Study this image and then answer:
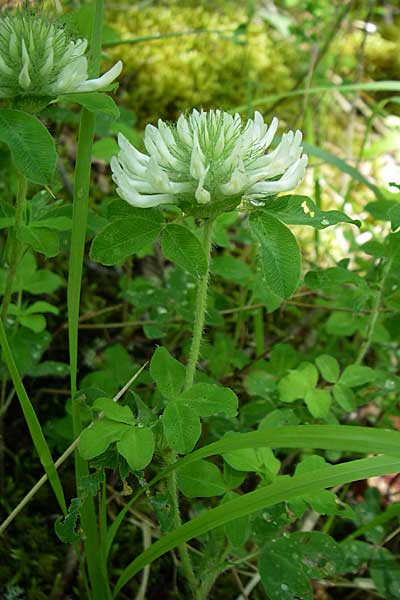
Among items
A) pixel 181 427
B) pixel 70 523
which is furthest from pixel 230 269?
pixel 70 523

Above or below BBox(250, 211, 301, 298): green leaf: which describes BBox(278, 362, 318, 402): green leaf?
below

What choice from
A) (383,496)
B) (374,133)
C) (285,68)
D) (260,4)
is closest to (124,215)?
(383,496)

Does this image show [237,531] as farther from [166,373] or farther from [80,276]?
[80,276]

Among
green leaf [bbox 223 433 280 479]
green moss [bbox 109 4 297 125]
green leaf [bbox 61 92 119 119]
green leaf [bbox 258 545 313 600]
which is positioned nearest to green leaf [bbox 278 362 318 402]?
green leaf [bbox 223 433 280 479]

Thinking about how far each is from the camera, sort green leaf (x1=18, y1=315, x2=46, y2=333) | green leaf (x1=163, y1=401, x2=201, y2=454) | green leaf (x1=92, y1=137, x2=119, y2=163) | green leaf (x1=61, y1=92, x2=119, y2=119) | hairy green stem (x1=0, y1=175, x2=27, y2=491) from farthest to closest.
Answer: green leaf (x1=92, y1=137, x2=119, y2=163)
green leaf (x1=18, y1=315, x2=46, y2=333)
hairy green stem (x1=0, y1=175, x2=27, y2=491)
green leaf (x1=61, y1=92, x2=119, y2=119)
green leaf (x1=163, y1=401, x2=201, y2=454)

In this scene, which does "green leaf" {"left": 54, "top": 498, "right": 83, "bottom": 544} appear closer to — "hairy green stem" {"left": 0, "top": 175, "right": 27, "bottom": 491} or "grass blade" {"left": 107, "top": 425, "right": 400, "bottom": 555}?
"grass blade" {"left": 107, "top": 425, "right": 400, "bottom": 555}

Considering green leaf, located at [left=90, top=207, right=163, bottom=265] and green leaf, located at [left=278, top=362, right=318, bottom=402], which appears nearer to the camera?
green leaf, located at [left=90, top=207, right=163, bottom=265]

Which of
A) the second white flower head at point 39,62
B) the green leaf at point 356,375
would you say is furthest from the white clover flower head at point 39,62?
the green leaf at point 356,375
